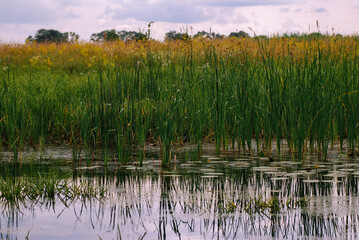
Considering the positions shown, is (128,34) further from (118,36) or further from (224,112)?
(118,36)

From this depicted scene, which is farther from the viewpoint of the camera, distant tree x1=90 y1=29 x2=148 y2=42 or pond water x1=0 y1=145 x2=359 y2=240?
distant tree x1=90 y1=29 x2=148 y2=42

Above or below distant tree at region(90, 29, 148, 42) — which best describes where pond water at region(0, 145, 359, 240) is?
below

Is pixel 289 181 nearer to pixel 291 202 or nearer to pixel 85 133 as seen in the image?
pixel 291 202

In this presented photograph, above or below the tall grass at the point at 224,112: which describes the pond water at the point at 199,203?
below

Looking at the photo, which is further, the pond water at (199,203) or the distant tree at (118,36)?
the distant tree at (118,36)

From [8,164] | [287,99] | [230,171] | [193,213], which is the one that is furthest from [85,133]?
[193,213]

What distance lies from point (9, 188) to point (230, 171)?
184 centimetres

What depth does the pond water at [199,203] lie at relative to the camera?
95.1 inches

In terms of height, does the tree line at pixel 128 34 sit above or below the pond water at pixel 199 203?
above

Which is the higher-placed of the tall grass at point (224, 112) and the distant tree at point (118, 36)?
the distant tree at point (118, 36)

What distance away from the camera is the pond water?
2416 mm

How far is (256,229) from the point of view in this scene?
2.41 metres

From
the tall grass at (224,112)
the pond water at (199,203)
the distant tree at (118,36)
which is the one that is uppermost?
the distant tree at (118,36)

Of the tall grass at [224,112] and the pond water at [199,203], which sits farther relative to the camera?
the tall grass at [224,112]
